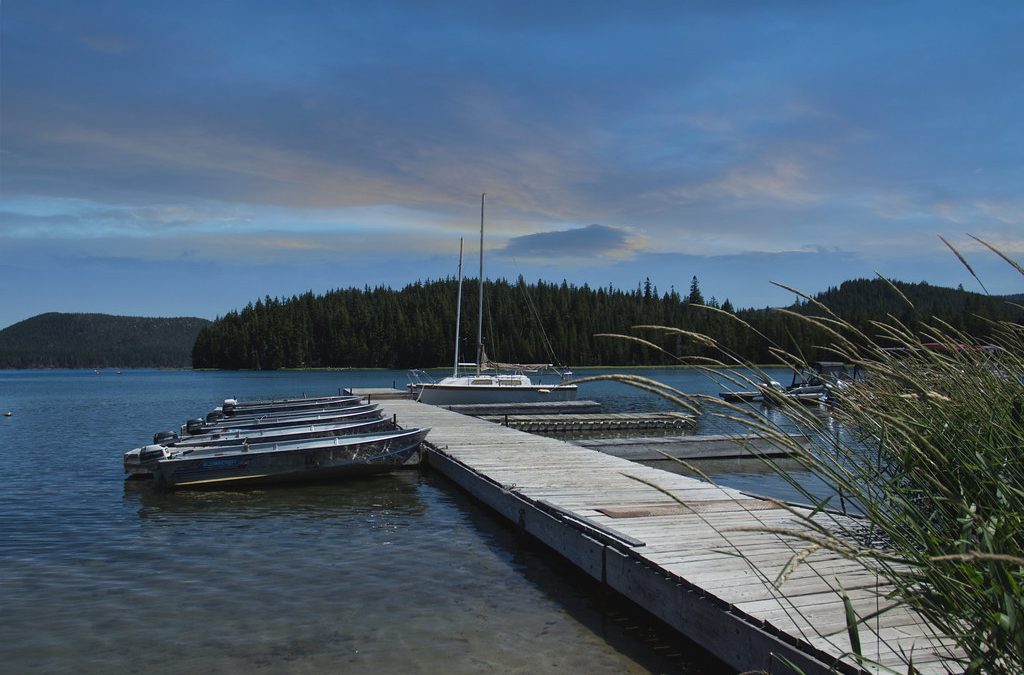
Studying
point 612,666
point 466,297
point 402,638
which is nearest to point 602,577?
point 612,666

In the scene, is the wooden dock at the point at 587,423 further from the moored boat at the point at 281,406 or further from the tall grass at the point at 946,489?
the tall grass at the point at 946,489

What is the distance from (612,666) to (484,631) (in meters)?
1.31

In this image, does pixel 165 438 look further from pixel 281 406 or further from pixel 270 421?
pixel 281 406

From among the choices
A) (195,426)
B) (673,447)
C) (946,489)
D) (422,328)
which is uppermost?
(422,328)

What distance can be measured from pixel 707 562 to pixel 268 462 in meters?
10.4

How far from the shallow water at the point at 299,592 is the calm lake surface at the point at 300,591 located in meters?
0.02

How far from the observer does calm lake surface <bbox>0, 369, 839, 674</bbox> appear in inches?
258

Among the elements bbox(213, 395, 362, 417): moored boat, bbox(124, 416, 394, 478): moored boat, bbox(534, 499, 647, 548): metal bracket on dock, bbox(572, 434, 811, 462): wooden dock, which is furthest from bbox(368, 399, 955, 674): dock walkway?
bbox(213, 395, 362, 417): moored boat

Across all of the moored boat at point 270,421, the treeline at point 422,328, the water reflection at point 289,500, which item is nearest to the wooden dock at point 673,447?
the water reflection at point 289,500

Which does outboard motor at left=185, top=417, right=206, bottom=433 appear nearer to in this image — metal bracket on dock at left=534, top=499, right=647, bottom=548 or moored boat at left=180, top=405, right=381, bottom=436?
moored boat at left=180, top=405, right=381, bottom=436

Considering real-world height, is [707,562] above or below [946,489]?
below

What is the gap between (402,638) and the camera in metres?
6.89

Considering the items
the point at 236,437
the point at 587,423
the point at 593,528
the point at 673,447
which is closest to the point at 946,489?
the point at 593,528

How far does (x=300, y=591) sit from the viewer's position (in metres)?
8.30
